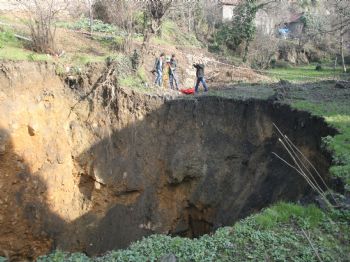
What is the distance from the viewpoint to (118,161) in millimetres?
12305

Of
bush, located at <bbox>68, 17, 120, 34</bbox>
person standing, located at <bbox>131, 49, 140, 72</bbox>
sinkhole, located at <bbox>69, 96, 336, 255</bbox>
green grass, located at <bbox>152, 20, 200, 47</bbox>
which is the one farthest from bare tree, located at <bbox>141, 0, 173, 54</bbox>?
sinkhole, located at <bbox>69, 96, 336, 255</bbox>

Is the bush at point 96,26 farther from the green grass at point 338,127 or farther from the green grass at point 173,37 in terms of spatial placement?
the green grass at point 338,127

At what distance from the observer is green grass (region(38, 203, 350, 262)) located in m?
5.30

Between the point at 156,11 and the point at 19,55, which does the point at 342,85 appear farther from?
the point at 19,55

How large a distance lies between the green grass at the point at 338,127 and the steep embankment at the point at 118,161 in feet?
1.68

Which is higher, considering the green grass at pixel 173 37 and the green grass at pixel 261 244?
the green grass at pixel 173 37

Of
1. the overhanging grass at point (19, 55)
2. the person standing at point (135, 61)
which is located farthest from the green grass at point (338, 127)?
the overhanging grass at point (19, 55)

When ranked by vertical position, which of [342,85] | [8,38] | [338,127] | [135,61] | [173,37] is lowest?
[338,127]

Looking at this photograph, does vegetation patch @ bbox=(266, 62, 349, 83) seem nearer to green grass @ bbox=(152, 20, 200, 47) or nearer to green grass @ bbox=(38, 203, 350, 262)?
green grass @ bbox=(152, 20, 200, 47)

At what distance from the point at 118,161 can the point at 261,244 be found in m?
7.38

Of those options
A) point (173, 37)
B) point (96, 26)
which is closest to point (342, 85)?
point (173, 37)

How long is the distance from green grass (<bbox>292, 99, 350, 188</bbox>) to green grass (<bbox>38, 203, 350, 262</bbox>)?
1.22 m

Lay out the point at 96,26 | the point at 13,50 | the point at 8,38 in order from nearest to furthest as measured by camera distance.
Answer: the point at 13,50
the point at 8,38
the point at 96,26

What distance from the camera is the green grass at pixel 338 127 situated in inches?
292
